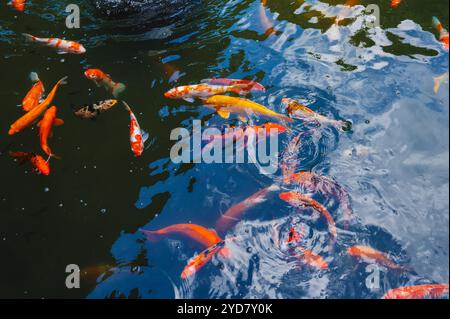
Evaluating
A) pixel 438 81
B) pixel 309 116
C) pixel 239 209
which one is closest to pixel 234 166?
pixel 239 209

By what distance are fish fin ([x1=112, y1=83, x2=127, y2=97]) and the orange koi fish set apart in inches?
94.1

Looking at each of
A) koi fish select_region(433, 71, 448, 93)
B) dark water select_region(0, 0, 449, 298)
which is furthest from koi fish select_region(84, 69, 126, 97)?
koi fish select_region(433, 71, 448, 93)

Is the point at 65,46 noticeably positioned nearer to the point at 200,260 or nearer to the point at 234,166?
the point at 234,166

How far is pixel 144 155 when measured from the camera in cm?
418

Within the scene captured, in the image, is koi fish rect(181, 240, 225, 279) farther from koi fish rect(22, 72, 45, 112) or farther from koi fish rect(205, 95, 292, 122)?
koi fish rect(22, 72, 45, 112)

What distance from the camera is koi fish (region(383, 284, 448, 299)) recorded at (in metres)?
2.98

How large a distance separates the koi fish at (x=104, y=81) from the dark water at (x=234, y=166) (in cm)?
12

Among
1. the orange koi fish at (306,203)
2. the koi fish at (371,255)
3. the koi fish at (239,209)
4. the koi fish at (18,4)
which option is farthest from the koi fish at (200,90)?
the koi fish at (18,4)

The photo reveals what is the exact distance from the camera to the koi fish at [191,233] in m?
3.48

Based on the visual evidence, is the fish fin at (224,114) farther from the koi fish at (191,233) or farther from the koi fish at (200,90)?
the koi fish at (191,233)

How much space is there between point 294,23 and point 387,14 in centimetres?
125

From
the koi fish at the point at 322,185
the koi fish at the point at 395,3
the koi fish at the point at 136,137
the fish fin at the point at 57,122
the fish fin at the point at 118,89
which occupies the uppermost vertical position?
the koi fish at the point at 395,3

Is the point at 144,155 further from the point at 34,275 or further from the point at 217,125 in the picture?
the point at 34,275
